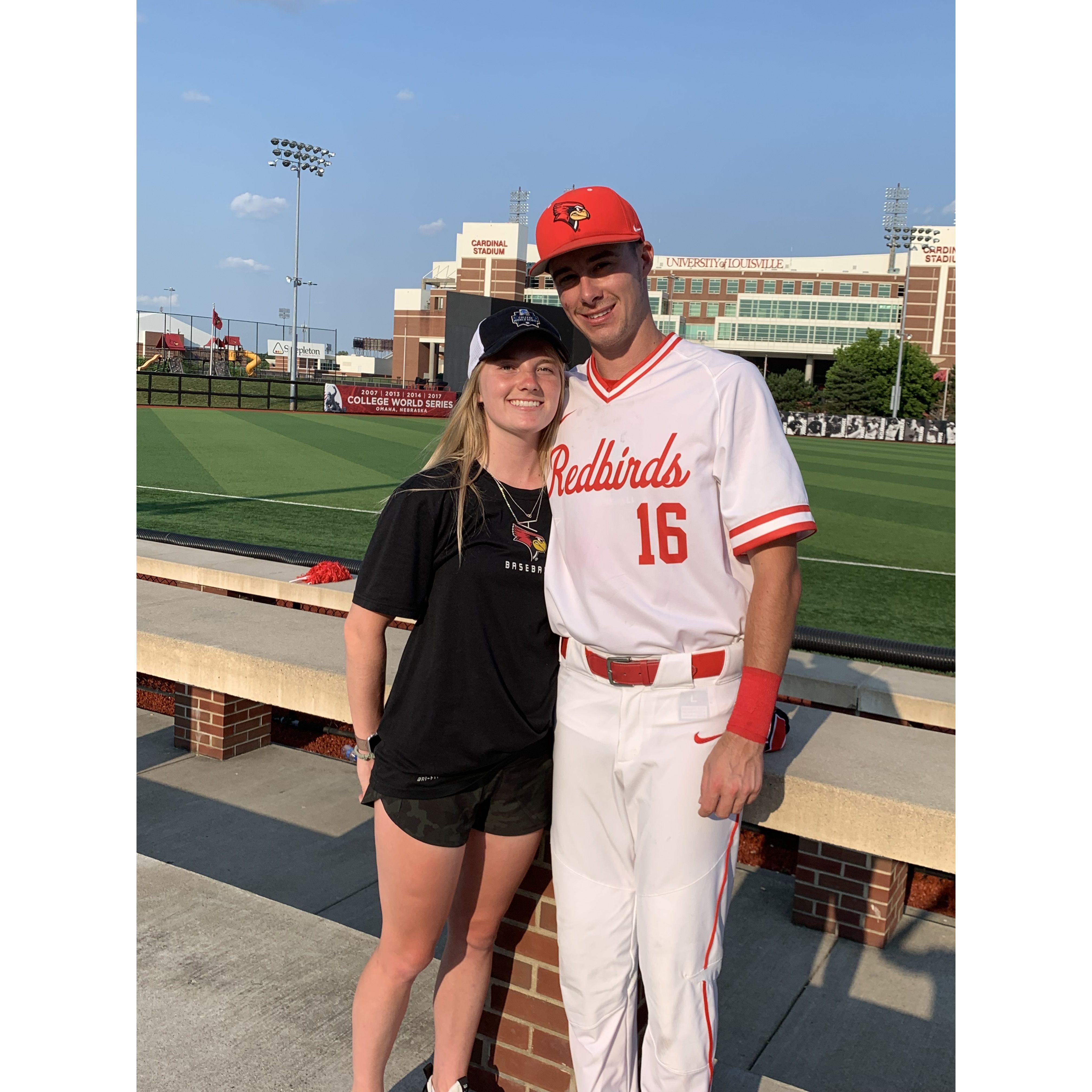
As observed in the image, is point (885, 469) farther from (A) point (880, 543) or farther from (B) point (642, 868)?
(B) point (642, 868)

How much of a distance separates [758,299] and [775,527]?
336 ft

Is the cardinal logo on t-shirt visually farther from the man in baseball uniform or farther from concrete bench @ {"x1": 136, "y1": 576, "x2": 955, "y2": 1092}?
concrete bench @ {"x1": 136, "y1": 576, "x2": 955, "y2": 1092}

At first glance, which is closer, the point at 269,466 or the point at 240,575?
the point at 240,575

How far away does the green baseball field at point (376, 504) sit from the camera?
1055cm

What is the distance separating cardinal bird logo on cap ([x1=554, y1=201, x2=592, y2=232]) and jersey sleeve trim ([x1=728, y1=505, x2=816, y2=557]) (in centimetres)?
79

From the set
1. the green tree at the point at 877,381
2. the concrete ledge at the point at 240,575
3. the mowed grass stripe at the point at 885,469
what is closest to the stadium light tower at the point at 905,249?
the green tree at the point at 877,381

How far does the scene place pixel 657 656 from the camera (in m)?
2.11

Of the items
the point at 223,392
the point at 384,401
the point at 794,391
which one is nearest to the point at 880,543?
the point at 384,401

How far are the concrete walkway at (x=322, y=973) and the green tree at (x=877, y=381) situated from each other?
78.4 meters

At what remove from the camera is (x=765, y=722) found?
199 centimetres

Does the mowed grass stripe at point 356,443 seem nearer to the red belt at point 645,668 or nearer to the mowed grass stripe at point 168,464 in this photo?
the mowed grass stripe at point 168,464
